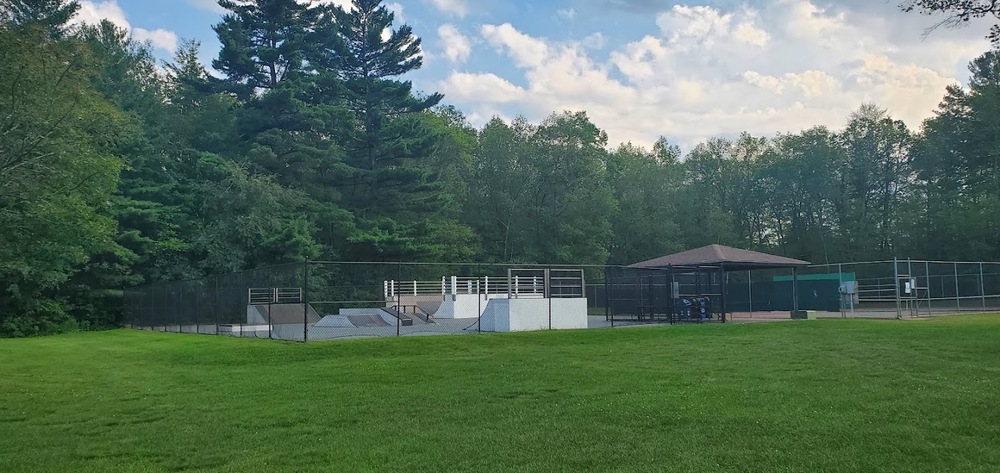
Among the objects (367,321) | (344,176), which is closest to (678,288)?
(367,321)

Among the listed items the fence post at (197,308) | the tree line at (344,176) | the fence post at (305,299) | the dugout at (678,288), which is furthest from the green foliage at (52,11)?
the dugout at (678,288)

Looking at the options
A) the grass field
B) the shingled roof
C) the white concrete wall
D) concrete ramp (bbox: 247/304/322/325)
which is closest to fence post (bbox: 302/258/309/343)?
the grass field

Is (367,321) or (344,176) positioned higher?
(344,176)

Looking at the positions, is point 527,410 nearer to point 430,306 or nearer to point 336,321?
point 336,321

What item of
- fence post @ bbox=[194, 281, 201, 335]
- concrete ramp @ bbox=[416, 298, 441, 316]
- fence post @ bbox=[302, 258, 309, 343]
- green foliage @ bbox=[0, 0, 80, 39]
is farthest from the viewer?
green foliage @ bbox=[0, 0, 80, 39]

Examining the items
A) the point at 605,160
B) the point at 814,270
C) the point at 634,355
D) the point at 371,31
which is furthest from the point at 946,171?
the point at 634,355

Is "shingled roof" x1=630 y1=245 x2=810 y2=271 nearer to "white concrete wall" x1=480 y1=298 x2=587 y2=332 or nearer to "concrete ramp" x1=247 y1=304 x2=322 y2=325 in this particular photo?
"white concrete wall" x1=480 y1=298 x2=587 y2=332

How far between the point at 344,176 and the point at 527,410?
118ft

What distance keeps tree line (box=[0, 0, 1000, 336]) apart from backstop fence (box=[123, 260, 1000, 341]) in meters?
3.37

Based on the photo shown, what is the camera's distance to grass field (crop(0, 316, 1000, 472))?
6.13 m

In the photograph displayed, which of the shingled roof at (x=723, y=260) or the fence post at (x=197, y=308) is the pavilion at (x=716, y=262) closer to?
the shingled roof at (x=723, y=260)

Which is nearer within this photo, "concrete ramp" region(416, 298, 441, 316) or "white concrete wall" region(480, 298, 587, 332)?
"white concrete wall" region(480, 298, 587, 332)

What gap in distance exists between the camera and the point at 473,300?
30594 mm

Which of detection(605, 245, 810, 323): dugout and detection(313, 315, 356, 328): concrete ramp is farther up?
detection(605, 245, 810, 323): dugout
